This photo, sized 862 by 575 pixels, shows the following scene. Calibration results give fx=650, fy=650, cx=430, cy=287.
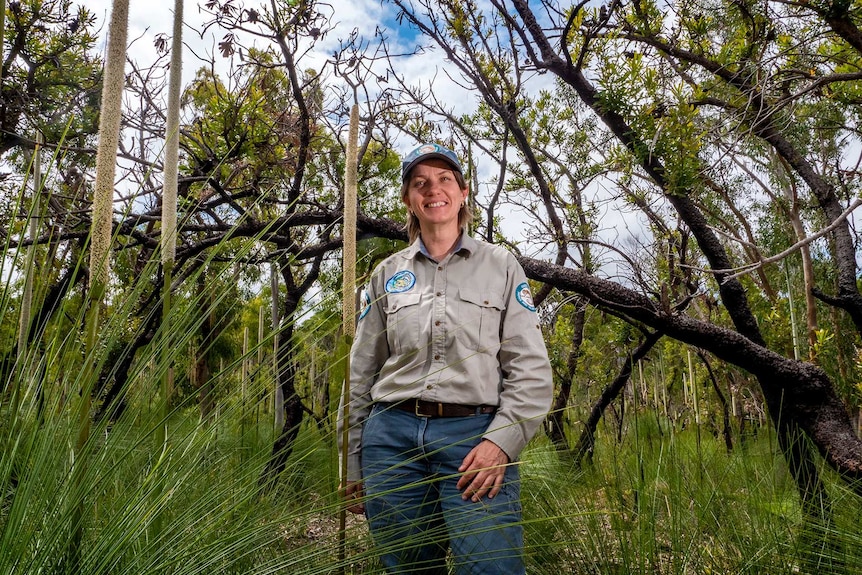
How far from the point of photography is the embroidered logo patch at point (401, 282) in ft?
7.78

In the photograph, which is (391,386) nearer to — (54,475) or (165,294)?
(165,294)

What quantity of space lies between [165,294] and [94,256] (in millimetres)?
162

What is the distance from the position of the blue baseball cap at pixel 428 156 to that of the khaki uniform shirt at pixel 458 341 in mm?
266

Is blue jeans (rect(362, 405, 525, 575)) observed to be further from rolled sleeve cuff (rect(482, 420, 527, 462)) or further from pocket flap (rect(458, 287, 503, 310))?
pocket flap (rect(458, 287, 503, 310))

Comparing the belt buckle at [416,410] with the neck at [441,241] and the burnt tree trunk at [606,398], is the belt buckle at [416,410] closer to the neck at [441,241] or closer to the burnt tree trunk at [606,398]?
the neck at [441,241]

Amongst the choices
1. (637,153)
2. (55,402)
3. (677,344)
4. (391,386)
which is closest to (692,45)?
(637,153)

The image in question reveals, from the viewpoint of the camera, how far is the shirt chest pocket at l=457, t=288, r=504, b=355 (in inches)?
87.5

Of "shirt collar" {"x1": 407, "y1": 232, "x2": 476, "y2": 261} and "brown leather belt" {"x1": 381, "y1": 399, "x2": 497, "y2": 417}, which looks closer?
"brown leather belt" {"x1": 381, "y1": 399, "x2": 497, "y2": 417}

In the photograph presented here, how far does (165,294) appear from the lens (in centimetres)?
140

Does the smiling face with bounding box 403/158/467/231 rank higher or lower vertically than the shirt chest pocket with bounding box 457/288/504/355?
higher

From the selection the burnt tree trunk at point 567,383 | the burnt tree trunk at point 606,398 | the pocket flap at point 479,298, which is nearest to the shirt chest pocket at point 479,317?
the pocket flap at point 479,298

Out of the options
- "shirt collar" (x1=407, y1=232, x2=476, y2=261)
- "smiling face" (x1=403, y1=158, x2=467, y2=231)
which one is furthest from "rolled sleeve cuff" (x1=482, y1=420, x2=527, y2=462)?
"smiling face" (x1=403, y1=158, x2=467, y2=231)

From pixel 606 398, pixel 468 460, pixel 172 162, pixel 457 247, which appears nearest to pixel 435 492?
pixel 468 460

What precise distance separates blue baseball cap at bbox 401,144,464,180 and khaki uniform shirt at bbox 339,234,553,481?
0.27 meters
